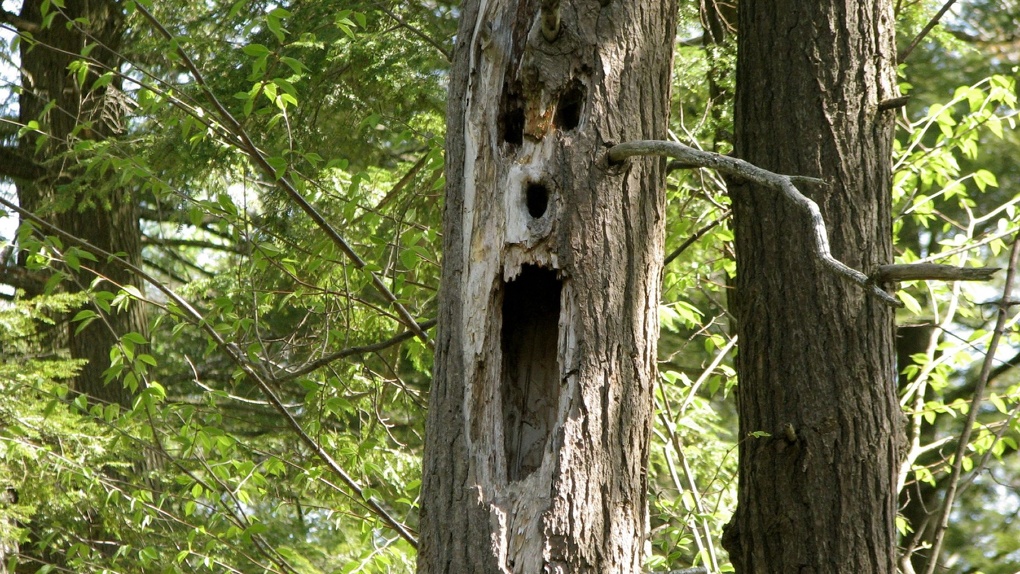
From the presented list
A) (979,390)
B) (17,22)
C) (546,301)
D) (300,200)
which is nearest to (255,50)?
(300,200)

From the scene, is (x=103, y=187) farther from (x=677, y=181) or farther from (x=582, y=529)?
(x=582, y=529)

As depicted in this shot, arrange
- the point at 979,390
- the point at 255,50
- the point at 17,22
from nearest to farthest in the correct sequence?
1. the point at 979,390
2. the point at 255,50
3. the point at 17,22

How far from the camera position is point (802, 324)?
138 inches

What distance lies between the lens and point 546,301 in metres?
2.42

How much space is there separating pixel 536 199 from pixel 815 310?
65.8 inches

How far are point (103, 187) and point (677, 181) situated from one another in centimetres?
420

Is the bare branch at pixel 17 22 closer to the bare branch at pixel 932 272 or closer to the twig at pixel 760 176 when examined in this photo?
the twig at pixel 760 176

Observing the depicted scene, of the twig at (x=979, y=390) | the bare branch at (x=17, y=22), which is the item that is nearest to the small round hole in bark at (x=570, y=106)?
the twig at (x=979, y=390)

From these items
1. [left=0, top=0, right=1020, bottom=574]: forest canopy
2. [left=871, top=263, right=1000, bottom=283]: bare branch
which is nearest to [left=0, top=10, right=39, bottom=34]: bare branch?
[left=0, top=0, right=1020, bottom=574]: forest canopy

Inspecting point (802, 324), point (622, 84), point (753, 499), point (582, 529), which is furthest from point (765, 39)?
point (582, 529)

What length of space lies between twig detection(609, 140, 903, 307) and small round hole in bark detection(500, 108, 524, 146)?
0.27 meters

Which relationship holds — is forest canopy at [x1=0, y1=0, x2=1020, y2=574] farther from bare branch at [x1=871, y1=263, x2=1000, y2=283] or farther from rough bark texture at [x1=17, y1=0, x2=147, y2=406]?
bare branch at [x1=871, y1=263, x2=1000, y2=283]

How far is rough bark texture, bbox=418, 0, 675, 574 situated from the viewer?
212 cm

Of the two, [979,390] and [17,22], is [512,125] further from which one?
[17,22]
